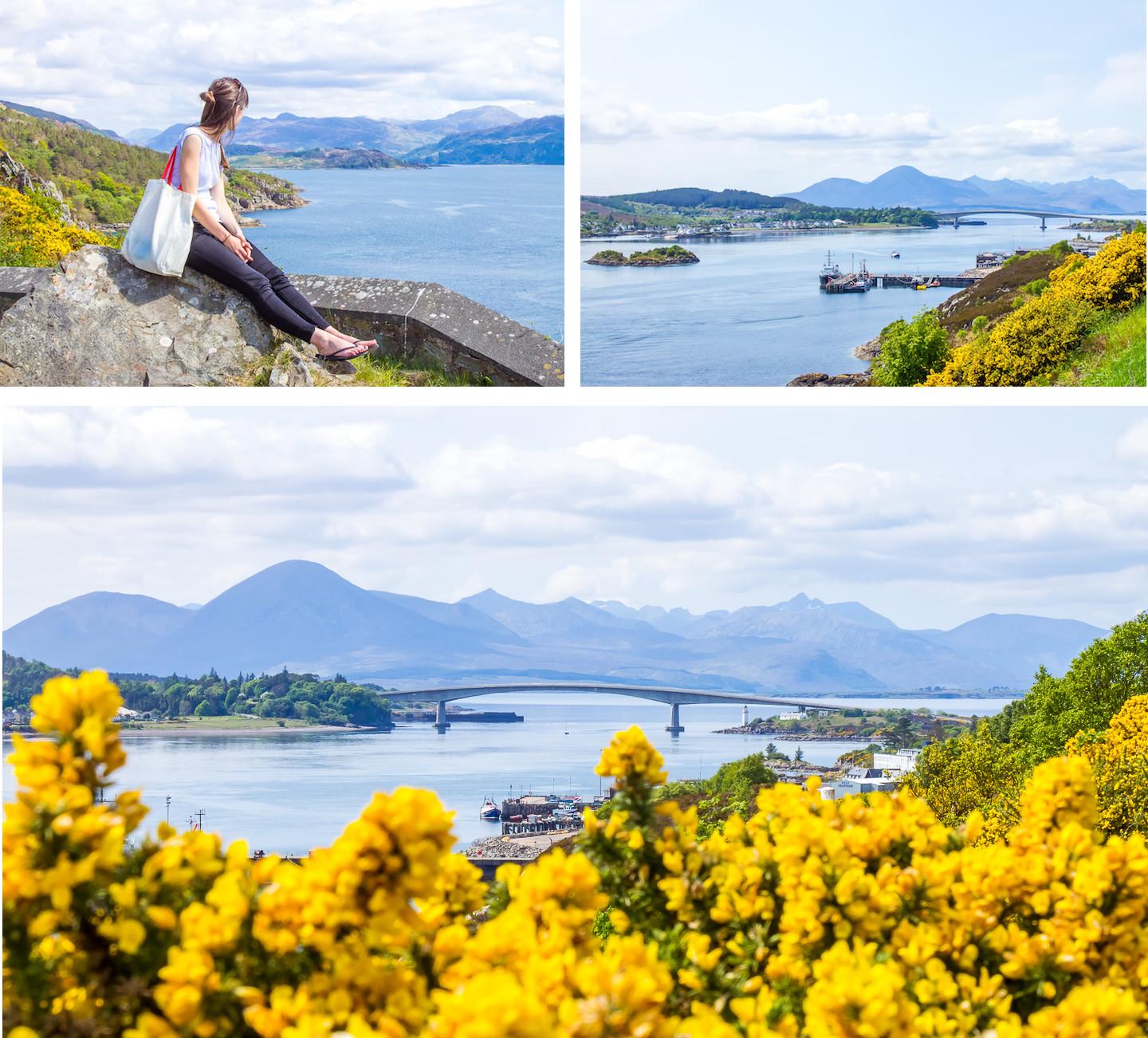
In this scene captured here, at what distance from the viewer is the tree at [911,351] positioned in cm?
422

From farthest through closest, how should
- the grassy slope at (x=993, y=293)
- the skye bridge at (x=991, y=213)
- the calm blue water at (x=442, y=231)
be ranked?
the skye bridge at (x=991, y=213) → the grassy slope at (x=993, y=293) → the calm blue water at (x=442, y=231)

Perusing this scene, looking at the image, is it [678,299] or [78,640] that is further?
[78,640]

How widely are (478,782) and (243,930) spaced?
787 inches

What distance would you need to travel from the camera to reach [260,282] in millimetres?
3561

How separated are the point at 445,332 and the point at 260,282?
1.93 ft

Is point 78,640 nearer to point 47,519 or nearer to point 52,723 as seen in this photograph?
point 47,519

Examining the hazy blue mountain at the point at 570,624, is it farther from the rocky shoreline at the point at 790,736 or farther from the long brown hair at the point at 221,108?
the long brown hair at the point at 221,108

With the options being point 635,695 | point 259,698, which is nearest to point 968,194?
point 635,695

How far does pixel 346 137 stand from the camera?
14.4 feet

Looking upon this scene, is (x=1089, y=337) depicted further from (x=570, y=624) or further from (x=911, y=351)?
(x=570, y=624)

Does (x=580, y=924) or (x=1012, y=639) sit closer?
(x=580, y=924)

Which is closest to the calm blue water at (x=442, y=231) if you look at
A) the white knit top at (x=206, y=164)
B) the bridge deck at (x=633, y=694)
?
the white knit top at (x=206, y=164)

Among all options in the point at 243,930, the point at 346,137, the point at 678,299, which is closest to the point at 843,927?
the point at 243,930

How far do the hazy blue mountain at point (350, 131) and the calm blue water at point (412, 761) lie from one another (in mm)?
13719
